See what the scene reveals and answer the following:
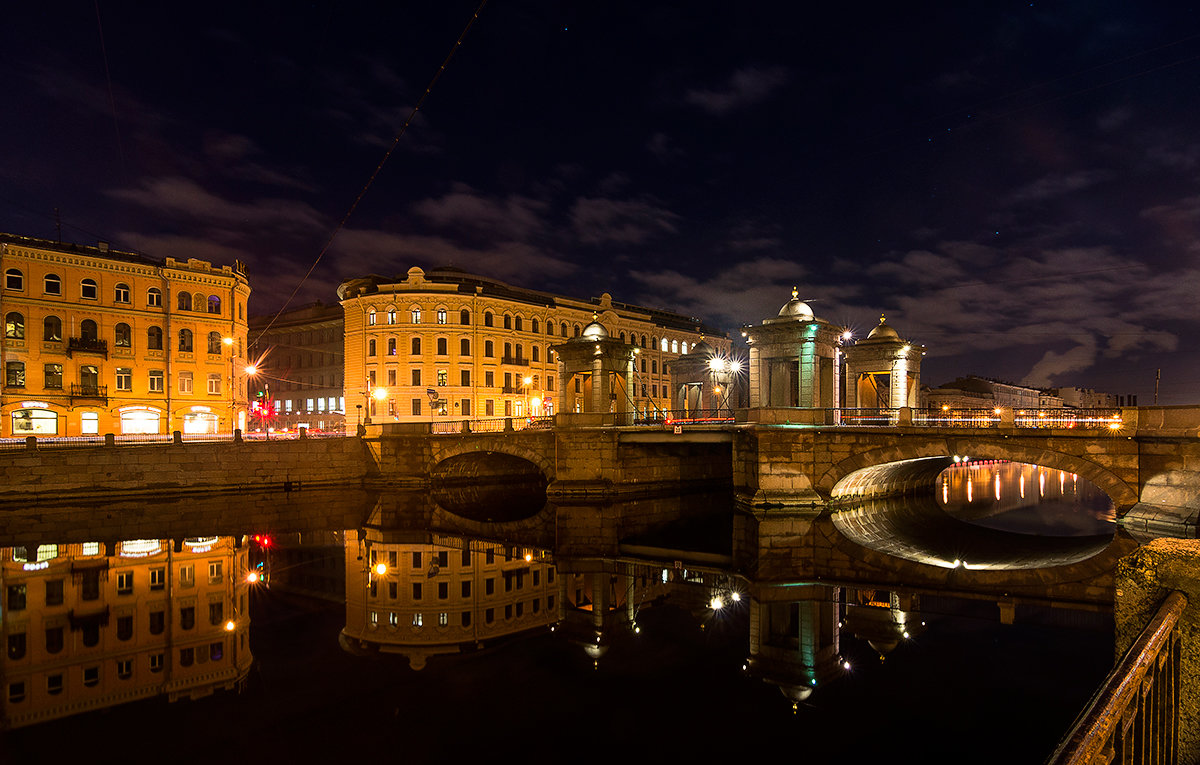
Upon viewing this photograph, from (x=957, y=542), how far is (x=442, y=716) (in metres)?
20.8

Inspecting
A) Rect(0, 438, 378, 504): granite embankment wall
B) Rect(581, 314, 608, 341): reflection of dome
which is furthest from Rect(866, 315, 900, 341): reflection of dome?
Rect(0, 438, 378, 504): granite embankment wall

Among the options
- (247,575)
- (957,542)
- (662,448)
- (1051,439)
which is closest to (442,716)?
(247,575)

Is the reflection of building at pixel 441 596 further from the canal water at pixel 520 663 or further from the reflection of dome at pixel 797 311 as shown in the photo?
the reflection of dome at pixel 797 311

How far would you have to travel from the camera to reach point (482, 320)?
55.9m

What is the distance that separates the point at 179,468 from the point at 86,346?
1340 centimetres

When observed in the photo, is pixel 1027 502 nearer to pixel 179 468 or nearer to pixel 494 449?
pixel 494 449

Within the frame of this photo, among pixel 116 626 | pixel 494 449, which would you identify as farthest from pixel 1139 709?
pixel 494 449

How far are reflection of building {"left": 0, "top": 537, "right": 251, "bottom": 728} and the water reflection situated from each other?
2866cm

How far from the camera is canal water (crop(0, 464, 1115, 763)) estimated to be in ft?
27.9

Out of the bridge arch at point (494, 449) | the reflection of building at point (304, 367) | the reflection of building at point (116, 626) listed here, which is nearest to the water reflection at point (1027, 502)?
the bridge arch at point (494, 449)

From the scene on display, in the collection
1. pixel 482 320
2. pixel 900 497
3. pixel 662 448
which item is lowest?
pixel 900 497

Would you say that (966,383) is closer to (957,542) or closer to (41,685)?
(957,542)

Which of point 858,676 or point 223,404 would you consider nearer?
point 858,676

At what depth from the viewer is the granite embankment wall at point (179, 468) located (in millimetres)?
30297
